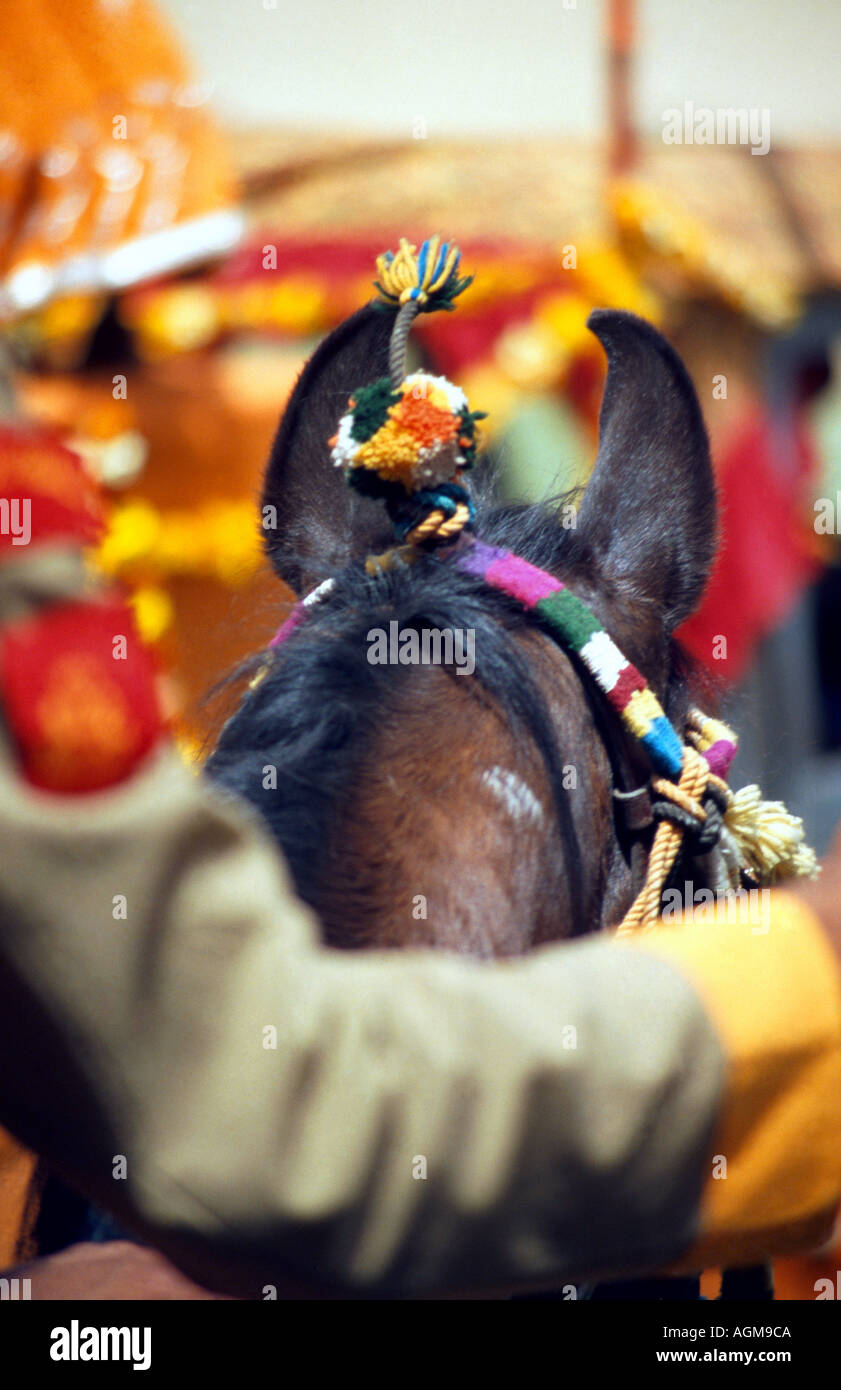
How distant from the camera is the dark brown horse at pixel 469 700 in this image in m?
0.98

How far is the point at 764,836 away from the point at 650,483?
39 centimetres

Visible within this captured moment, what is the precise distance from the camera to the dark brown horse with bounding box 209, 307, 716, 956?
98 centimetres

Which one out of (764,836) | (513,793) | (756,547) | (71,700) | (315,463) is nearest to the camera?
(71,700)

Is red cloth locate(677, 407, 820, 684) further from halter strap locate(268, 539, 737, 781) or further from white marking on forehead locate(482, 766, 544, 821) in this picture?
A: white marking on forehead locate(482, 766, 544, 821)

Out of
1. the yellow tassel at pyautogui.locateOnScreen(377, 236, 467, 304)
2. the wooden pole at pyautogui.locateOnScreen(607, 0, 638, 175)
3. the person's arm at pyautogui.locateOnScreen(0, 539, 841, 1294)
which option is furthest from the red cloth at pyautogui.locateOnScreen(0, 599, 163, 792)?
the wooden pole at pyautogui.locateOnScreen(607, 0, 638, 175)

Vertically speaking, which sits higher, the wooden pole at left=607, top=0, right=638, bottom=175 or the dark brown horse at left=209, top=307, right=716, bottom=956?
the wooden pole at left=607, top=0, right=638, bottom=175

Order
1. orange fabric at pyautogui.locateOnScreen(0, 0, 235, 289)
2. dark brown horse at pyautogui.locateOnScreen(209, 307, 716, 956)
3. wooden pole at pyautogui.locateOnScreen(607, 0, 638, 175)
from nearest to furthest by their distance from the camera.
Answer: dark brown horse at pyautogui.locateOnScreen(209, 307, 716, 956), orange fabric at pyautogui.locateOnScreen(0, 0, 235, 289), wooden pole at pyautogui.locateOnScreen(607, 0, 638, 175)

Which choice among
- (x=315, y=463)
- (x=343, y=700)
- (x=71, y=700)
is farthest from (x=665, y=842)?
(x=71, y=700)

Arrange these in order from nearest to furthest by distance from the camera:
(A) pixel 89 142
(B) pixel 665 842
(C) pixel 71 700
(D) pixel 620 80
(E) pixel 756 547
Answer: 1. (C) pixel 71 700
2. (B) pixel 665 842
3. (A) pixel 89 142
4. (E) pixel 756 547
5. (D) pixel 620 80

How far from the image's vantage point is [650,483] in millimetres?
1373

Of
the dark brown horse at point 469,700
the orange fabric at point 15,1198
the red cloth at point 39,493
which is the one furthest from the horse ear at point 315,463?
the red cloth at point 39,493

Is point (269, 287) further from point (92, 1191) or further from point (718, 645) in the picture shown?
point (92, 1191)

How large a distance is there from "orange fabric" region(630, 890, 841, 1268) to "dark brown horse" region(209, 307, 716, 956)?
28 centimetres

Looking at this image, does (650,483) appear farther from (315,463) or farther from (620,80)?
(620,80)
